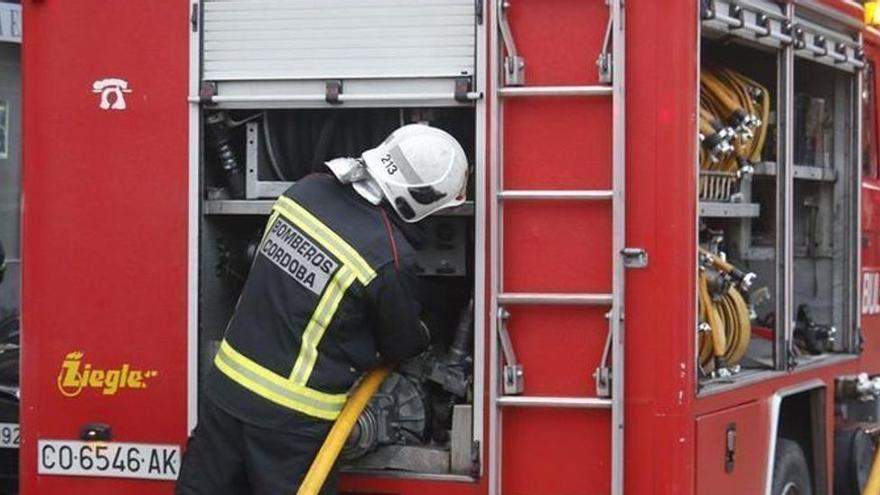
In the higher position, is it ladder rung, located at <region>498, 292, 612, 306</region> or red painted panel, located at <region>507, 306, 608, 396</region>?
ladder rung, located at <region>498, 292, 612, 306</region>

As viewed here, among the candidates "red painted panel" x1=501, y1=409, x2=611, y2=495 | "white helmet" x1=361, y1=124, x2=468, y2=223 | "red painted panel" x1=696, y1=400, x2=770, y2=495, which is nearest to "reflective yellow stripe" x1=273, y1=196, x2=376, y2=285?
"white helmet" x1=361, y1=124, x2=468, y2=223

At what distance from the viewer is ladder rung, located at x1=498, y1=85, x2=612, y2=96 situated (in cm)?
518

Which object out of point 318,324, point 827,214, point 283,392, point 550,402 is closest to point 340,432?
point 283,392

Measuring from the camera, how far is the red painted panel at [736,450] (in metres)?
5.33

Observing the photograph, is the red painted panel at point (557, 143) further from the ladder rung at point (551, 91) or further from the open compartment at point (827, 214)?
the open compartment at point (827, 214)

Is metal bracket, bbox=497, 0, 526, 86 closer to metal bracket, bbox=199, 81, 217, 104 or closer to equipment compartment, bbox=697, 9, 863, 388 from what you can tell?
equipment compartment, bbox=697, 9, 863, 388

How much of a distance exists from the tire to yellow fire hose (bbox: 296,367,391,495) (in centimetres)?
181

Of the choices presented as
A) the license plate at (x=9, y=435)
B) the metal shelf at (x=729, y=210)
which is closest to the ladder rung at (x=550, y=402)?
the metal shelf at (x=729, y=210)

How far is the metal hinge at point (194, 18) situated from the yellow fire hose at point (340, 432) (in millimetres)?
1357

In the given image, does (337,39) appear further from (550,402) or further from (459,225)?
(550,402)

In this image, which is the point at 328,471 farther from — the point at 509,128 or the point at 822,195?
the point at 822,195

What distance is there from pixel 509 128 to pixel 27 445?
6.79ft

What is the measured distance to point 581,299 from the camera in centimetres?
518

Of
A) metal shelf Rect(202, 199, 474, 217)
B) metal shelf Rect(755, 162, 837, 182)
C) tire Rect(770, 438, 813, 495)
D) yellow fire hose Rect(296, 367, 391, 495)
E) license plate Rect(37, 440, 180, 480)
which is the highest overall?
metal shelf Rect(755, 162, 837, 182)
